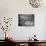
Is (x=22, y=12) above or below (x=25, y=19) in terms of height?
above

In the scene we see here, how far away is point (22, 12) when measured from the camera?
432cm

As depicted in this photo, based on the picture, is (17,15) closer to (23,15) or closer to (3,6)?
(23,15)

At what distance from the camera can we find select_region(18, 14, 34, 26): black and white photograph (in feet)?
14.2

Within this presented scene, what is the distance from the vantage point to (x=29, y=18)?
4340 mm

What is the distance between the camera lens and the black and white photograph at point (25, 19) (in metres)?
4.32

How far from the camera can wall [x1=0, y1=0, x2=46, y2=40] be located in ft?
14.0

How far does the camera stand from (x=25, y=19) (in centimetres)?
433

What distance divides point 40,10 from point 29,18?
466 mm

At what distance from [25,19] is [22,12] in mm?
263

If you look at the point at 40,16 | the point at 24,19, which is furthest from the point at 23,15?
the point at 40,16

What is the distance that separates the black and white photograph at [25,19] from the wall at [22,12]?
0.10m

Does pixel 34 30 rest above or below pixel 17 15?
below

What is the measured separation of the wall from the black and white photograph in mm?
104


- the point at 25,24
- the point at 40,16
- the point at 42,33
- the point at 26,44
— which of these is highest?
the point at 40,16
